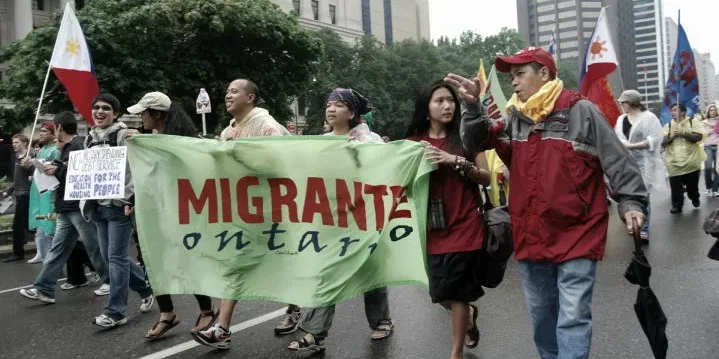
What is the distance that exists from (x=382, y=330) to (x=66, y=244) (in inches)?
133

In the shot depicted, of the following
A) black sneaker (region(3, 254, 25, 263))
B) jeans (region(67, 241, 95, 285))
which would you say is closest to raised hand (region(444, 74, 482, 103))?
jeans (region(67, 241, 95, 285))

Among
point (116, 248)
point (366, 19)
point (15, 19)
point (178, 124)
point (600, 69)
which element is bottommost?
point (116, 248)

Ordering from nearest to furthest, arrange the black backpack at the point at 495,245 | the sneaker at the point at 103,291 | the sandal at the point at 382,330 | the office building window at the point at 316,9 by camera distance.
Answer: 1. the black backpack at the point at 495,245
2. the sandal at the point at 382,330
3. the sneaker at the point at 103,291
4. the office building window at the point at 316,9

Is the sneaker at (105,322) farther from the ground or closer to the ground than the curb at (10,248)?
farther from the ground

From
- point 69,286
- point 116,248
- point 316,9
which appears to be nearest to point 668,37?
point 316,9

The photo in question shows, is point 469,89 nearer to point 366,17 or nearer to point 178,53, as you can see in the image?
point 178,53

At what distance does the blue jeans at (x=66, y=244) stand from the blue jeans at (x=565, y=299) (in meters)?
4.36

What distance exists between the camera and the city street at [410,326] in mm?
4434

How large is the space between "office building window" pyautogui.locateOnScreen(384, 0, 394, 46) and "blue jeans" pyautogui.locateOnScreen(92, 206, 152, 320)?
245ft

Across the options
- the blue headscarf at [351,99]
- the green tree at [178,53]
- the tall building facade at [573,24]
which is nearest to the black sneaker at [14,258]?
the blue headscarf at [351,99]

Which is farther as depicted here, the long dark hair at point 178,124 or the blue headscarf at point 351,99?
the long dark hair at point 178,124

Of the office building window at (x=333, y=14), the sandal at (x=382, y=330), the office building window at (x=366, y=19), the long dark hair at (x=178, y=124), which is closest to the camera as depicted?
the sandal at (x=382, y=330)

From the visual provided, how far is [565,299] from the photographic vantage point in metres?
3.20

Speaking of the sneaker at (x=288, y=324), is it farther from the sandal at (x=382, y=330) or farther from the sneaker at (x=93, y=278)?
the sneaker at (x=93, y=278)
